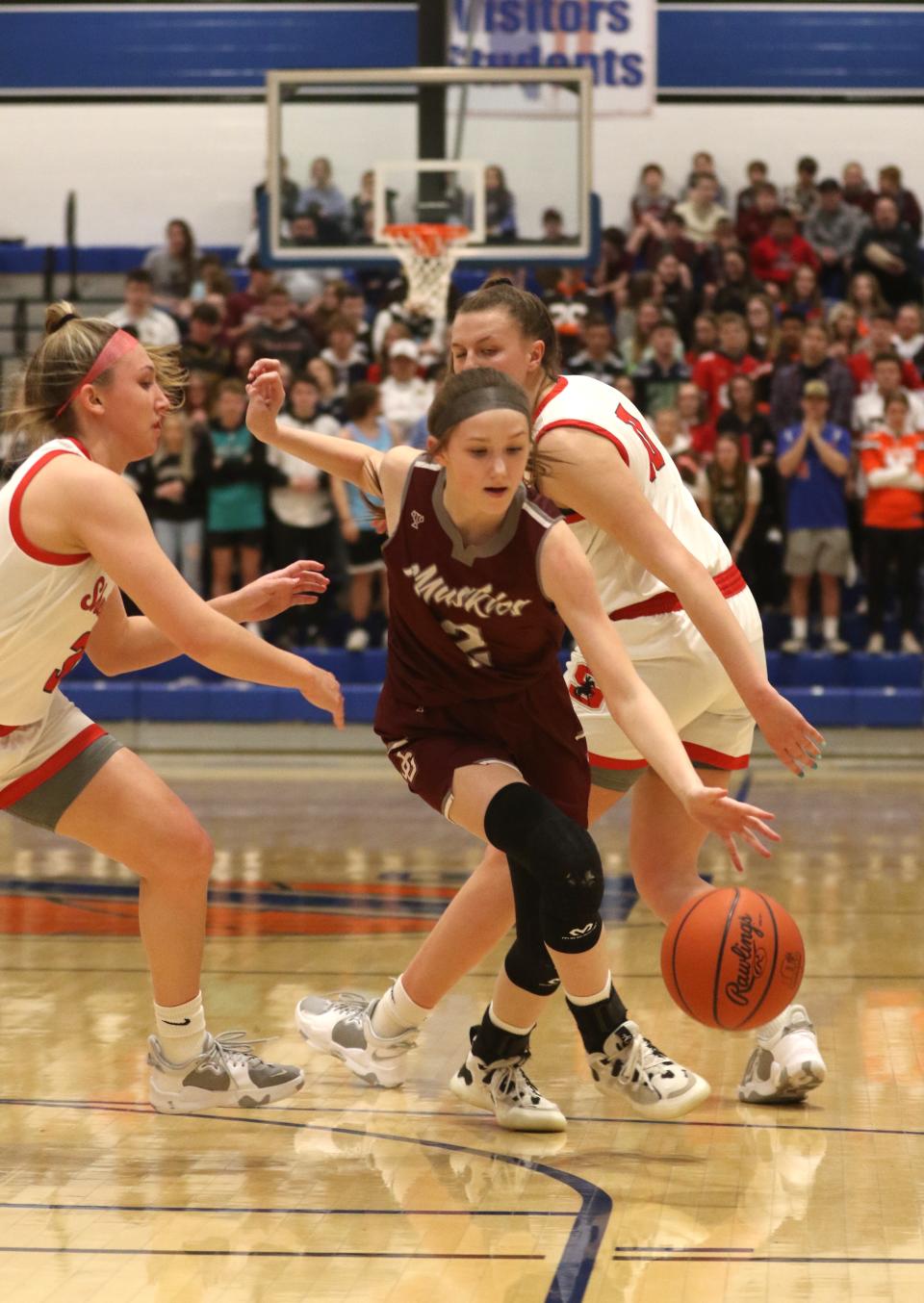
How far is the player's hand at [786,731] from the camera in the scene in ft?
11.6

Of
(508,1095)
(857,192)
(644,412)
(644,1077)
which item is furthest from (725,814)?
(857,192)

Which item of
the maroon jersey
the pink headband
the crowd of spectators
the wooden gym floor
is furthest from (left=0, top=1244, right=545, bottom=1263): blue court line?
the crowd of spectators

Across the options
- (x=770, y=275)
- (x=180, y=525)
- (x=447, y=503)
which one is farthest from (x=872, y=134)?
(x=447, y=503)

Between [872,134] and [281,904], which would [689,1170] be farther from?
[872,134]

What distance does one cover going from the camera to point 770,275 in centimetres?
1444

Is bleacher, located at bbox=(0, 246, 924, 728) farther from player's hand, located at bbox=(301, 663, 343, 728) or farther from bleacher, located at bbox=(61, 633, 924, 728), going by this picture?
player's hand, located at bbox=(301, 663, 343, 728)

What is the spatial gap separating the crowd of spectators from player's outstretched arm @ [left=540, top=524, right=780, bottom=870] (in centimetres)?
780

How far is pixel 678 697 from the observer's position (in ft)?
13.0

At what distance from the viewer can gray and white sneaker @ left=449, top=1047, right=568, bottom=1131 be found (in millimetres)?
3781

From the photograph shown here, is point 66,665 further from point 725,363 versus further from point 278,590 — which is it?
point 725,363

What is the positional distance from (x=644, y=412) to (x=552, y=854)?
9.03 metres

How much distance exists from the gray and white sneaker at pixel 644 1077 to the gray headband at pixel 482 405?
1313 millimetres

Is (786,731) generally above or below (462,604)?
below

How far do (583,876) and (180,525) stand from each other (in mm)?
8756
